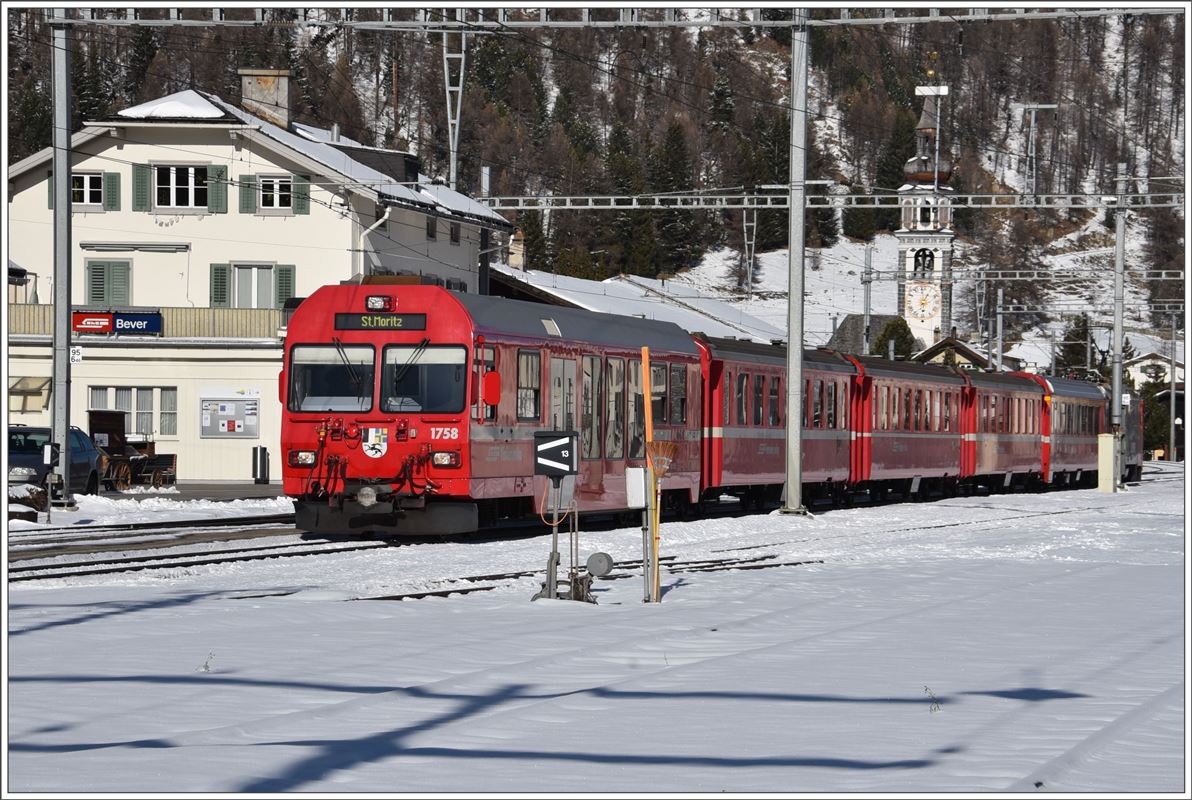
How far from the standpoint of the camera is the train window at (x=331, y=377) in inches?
907

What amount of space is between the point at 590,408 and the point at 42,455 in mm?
12049

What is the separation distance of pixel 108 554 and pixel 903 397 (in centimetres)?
2193

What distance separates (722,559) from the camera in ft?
70.2

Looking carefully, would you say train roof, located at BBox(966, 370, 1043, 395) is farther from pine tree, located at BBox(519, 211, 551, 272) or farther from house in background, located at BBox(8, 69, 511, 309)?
pine tree, located at BBox(519, 211, 551, 272)

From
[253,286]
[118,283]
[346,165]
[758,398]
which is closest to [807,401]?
[758,398]

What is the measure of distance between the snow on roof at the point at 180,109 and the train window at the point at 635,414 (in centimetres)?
2711

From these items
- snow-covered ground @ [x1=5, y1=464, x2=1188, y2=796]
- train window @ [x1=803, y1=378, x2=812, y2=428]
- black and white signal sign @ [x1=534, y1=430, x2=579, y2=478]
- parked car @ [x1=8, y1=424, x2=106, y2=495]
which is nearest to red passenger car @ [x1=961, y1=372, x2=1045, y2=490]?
train window @ [x1=803, y1=378, x2=812, y2=428]

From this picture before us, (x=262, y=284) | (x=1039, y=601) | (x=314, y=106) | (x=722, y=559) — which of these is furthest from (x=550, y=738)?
(x=314, y=106)

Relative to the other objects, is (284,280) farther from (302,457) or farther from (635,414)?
(302,457)

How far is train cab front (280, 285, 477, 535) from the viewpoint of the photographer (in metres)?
22.6

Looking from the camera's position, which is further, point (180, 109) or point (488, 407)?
point (180, 109)

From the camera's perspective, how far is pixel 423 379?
22.8 meters

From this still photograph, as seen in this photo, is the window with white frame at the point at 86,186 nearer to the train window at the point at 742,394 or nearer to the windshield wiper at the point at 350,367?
the train window at the point at 742,394

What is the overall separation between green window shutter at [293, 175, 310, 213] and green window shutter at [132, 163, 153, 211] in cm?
395
